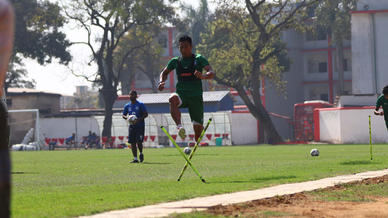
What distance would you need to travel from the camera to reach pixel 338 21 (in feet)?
255

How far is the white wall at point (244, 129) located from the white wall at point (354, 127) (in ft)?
31.3

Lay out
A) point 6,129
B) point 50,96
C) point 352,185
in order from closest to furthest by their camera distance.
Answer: point 6,129
point 352,185
point 50,96

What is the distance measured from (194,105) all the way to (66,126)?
53096mm

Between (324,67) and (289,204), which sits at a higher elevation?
(324,67)

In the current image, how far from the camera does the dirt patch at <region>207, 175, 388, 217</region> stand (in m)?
8.21

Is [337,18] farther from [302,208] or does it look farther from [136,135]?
[302,208]

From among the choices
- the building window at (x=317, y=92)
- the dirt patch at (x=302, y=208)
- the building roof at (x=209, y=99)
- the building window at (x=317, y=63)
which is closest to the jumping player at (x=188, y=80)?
the dirt patch at (x=302, y=208)

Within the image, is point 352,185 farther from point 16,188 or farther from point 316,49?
point 316,49

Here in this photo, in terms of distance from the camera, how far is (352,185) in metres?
11.9

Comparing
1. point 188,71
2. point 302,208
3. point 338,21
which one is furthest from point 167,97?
point 302,208

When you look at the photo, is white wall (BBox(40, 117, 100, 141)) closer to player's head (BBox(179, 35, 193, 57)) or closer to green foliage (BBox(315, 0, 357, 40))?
green foliage (BBox(315, 0, 357, 40))

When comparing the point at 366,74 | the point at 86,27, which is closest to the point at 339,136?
the point at 366,74

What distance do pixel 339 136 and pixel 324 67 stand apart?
38956mm

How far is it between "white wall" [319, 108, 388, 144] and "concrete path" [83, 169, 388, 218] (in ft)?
117
